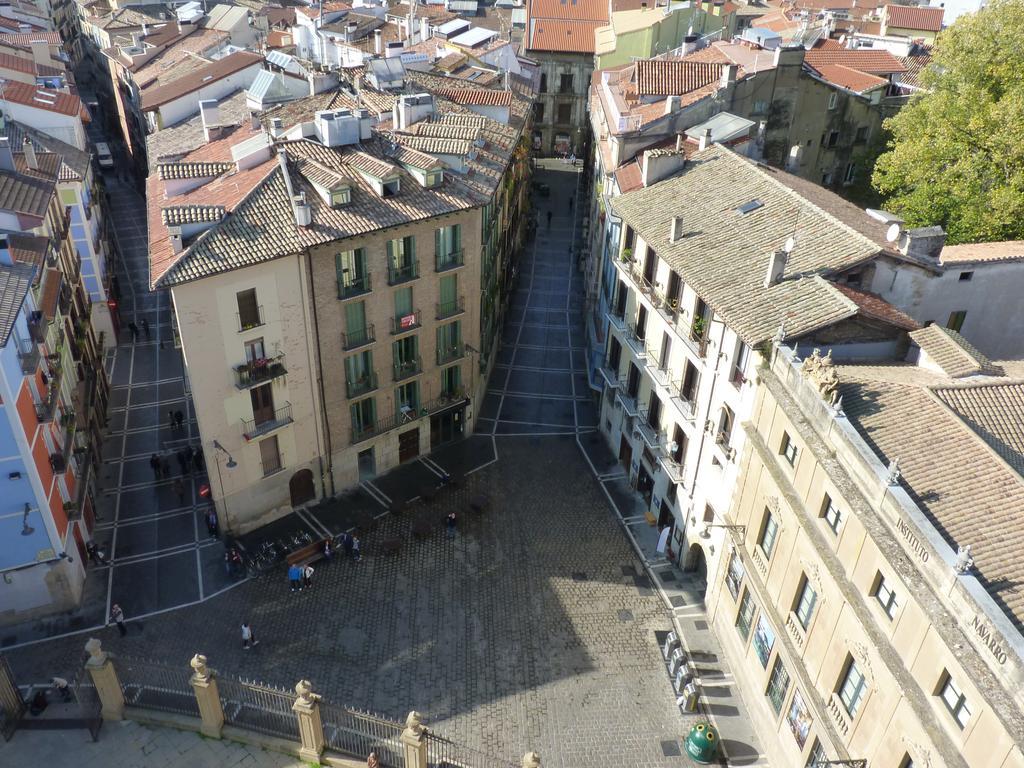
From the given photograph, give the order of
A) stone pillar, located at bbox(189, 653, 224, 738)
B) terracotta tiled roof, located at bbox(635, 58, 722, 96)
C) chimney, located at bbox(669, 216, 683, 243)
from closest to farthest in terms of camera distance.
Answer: stone pillar, located at bbox(189, 653, 224, 738) → chimney, located at bbox(669, 216, 683, 243) → terracotta tiled roof, located at bbox(635, 58, 722, 96)

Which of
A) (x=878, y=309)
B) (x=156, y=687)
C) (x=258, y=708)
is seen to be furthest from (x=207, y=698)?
(x=878, y=309)

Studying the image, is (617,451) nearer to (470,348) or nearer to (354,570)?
(470,348)

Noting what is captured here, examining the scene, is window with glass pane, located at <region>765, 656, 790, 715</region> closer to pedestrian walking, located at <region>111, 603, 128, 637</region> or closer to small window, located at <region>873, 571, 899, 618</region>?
small window, located at <region>873, 571, 899, 618</region>

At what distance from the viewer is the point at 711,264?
3791 centimetres

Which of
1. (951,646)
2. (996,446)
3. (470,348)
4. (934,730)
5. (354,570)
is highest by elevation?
(996,446)

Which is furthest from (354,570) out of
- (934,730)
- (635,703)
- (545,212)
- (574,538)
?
(545,212)

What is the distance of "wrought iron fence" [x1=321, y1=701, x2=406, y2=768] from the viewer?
2839cm

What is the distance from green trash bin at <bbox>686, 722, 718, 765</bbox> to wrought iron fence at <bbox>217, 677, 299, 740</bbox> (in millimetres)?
15576

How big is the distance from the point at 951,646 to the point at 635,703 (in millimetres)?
16388

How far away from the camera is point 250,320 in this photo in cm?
3866

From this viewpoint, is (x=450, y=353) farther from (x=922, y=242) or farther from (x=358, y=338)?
(x=922, y=242)

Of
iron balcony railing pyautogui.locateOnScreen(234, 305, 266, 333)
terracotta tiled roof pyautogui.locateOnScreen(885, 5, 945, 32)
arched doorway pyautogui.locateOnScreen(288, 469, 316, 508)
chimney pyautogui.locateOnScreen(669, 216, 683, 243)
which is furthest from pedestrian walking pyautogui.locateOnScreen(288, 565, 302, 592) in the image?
terracotta tiled roof pyautogui.locateOnScreen(885, 5, 945, 32)

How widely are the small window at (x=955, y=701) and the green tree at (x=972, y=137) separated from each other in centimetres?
2748

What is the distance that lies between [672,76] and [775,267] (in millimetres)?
28581
